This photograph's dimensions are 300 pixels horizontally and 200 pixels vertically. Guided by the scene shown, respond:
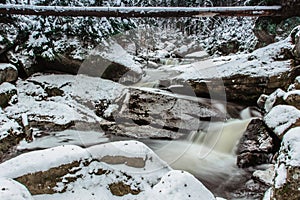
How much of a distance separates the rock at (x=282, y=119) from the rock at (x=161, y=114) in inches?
60.7

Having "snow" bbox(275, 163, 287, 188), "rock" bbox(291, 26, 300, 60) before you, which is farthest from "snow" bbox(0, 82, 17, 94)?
"rock" bbox(291, 26, 300, 60)

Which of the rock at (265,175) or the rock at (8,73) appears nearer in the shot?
the rock at (265,175)

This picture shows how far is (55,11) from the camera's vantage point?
14.8 ft

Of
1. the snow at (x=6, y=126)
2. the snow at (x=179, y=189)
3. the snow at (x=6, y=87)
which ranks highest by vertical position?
the snow at (x=179, y=189)

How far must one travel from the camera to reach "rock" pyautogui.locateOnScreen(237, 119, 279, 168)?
16.4 feet

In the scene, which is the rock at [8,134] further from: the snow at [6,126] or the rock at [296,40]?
the rock at [296,40]

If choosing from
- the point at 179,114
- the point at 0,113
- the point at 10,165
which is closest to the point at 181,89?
the point at 179,114

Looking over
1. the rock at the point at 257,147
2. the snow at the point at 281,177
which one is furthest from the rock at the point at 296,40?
the snow at the point at 281,177

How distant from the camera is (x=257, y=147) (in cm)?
517

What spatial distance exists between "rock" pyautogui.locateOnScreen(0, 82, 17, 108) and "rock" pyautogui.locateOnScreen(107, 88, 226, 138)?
2540 mm

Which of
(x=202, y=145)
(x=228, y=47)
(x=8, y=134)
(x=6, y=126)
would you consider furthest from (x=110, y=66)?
(x=228, y=47)

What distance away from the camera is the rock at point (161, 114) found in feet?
20.5

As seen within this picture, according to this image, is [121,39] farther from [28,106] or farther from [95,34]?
[28,106]

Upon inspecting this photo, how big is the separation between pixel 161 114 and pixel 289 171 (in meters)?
4.09
